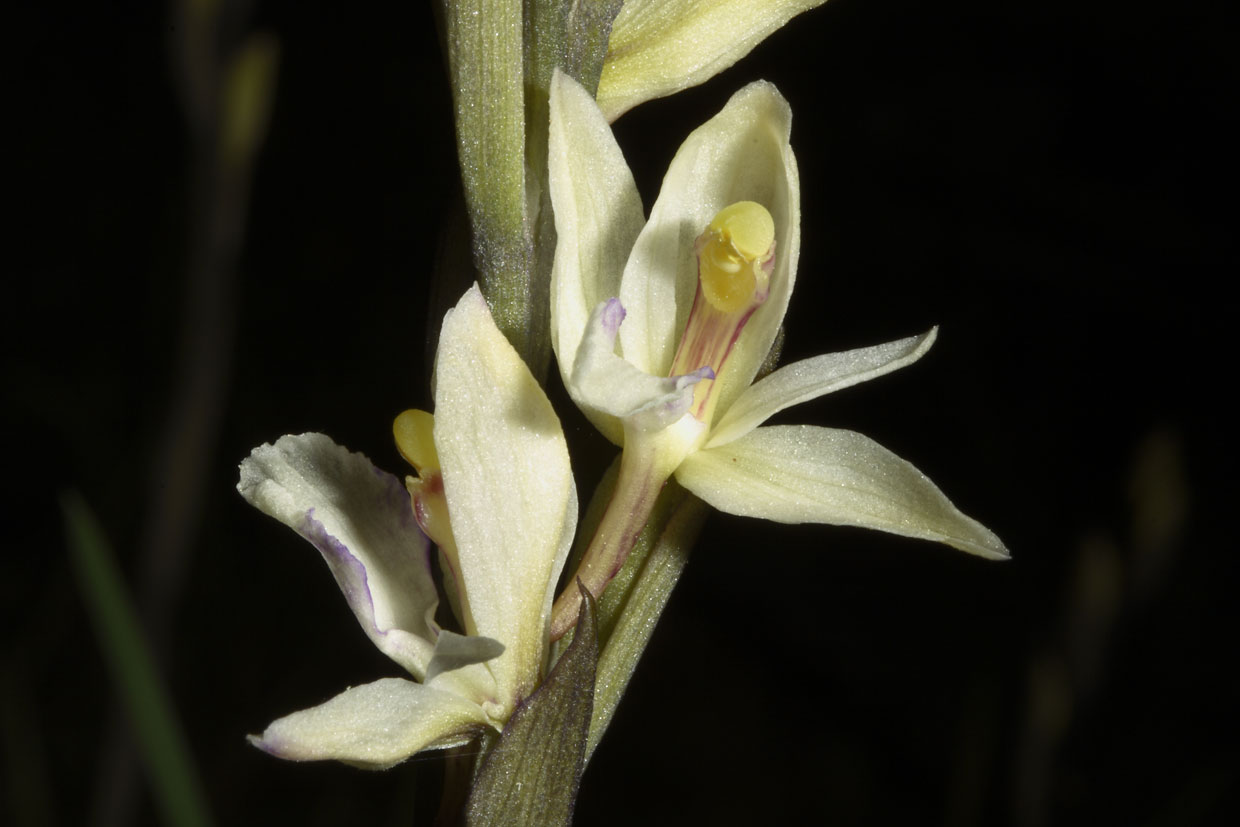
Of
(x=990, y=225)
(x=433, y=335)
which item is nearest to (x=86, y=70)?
(x=990, y=225)

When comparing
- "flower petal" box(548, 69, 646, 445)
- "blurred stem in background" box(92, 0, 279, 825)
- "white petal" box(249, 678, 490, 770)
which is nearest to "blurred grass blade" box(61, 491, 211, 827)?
"white petal" box(249, 678, 490, 770)

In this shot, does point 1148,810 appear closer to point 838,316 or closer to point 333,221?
point 838,316

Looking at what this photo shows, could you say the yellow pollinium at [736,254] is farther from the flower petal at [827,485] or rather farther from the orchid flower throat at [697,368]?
the flower petal at [827,485]

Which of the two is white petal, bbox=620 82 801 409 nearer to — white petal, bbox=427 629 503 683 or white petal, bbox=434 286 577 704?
white petal, bbox=434 286 577 704

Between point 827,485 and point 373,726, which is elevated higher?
point 827,485

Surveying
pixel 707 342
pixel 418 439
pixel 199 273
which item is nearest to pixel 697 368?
pixel 707 342

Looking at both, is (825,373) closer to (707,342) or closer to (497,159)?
(707,342)

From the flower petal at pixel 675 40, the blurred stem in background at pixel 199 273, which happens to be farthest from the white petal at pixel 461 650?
the blurred stem in background at pixel 199 273
